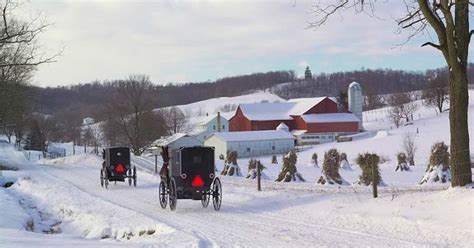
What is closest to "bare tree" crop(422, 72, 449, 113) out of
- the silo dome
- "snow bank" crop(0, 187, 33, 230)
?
the silo dome

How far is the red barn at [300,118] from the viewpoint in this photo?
99.1 metres

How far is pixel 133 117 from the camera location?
68312mm

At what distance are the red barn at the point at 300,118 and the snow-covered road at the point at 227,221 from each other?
79357mm

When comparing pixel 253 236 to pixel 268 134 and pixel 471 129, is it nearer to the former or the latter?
pixel 471 129

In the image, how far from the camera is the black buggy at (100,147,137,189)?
78.6 ft

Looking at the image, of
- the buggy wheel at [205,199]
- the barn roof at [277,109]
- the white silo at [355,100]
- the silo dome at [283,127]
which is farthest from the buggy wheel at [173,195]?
the white silo at [355,100]

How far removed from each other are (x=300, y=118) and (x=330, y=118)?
A: 5.53 metres

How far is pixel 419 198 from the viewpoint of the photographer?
44.4 feet

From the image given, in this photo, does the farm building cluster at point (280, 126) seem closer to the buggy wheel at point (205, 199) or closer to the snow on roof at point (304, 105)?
the snow on roof at point (304, 105)

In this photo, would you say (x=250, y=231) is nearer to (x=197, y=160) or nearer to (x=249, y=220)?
(x=249, y=220)

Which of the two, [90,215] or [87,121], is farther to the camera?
[87,121]

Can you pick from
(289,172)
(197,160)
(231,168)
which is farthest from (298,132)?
(197,160)

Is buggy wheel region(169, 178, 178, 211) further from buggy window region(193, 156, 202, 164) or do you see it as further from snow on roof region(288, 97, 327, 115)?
snow on roof region(288, 97, 327, 115)

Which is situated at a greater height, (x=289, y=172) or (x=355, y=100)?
(x=355, y=100)
